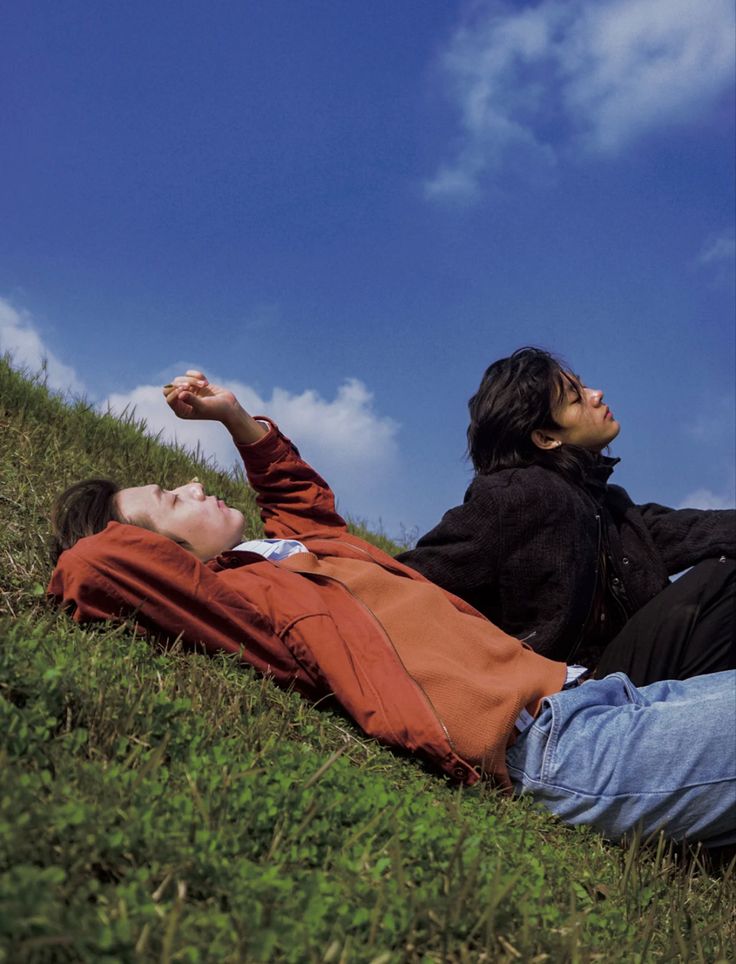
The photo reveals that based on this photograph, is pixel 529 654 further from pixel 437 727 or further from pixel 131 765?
pixel 131 765

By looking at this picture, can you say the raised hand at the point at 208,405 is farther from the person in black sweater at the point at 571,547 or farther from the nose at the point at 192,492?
the person in black sweater at the point at 571,547

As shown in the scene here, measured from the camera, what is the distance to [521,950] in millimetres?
2158

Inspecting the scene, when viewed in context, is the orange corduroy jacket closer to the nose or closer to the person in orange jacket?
the person in orange jacket

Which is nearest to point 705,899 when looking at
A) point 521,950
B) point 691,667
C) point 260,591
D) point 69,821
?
point 691,667

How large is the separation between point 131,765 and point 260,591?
1.27 meters

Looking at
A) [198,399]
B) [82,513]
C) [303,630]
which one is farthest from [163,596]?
[198,399]

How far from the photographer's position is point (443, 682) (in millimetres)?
3400

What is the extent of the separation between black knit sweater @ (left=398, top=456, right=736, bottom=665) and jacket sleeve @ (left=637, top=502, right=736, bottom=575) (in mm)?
24

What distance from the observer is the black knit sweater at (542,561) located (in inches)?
171

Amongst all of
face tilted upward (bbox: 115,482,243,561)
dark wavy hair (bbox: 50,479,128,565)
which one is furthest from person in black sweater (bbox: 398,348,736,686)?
dark wavy hair (bbox: 50,479,128,565)

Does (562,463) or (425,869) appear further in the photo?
(562,463)

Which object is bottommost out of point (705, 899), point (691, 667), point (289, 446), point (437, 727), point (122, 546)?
point (705, 899)

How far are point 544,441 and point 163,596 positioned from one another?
2.34 metres

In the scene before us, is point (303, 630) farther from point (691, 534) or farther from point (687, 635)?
point (691, 534)
